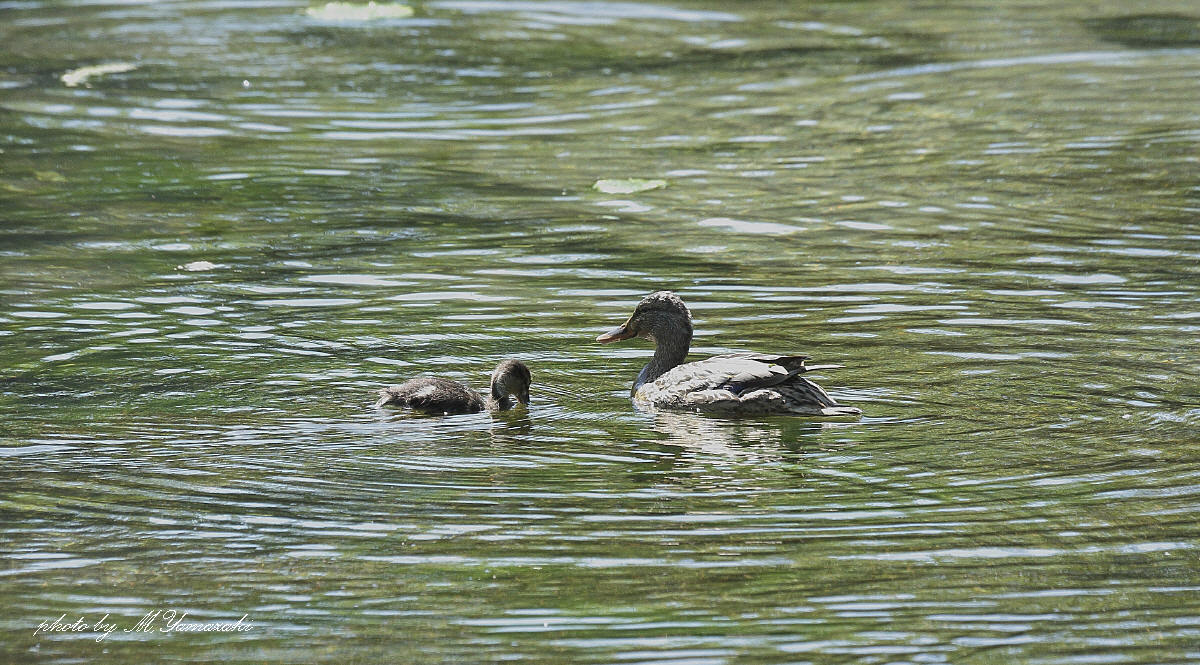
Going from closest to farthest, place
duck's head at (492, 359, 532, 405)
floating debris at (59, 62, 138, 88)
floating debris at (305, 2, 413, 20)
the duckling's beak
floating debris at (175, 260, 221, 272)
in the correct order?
duck's head at (492, 359, 532, 405)
the duckling's beak
floating debris at (175, 260, 221, 272)
floating debris at (59, 62, 138, 88)
floating debris at (305, 2, 413, 20)

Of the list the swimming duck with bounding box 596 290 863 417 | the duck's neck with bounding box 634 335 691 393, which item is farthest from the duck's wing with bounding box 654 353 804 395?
the duck's neck with bounding box 634 335 691 393

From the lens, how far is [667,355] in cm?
961

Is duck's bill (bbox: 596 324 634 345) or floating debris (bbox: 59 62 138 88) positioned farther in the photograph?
floating debris (bbox: 59 62 138 88)

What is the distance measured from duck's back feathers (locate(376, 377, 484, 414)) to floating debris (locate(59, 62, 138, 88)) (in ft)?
37.1

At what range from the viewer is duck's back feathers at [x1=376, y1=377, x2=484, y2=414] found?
27.8ft

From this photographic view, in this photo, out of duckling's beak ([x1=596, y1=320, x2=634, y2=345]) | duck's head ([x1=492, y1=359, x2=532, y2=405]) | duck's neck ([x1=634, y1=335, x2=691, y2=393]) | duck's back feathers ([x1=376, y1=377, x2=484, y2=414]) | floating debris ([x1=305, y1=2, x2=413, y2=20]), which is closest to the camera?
duck's back feathers ([x1=376, y1=377, x2=484, y2=414])

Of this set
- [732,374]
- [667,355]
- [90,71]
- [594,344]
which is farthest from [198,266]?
[90,71]

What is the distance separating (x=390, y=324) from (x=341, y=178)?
14.8 feet

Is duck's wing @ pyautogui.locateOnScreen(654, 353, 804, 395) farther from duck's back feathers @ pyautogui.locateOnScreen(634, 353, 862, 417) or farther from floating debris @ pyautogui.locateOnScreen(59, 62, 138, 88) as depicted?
floating debris @ pyautogui.locateOnScreen(59, 62, 138, 88)

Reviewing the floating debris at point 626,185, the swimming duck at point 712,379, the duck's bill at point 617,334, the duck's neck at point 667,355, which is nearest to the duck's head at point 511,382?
the swimming duck at point 712,379

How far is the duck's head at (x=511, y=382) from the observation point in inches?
345

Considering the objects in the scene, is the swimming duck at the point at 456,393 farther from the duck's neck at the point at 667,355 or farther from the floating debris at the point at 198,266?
the floating debris at the point at 198,266

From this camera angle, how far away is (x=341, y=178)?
14516mm

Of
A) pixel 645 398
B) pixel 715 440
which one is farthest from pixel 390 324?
pixel 715 440
